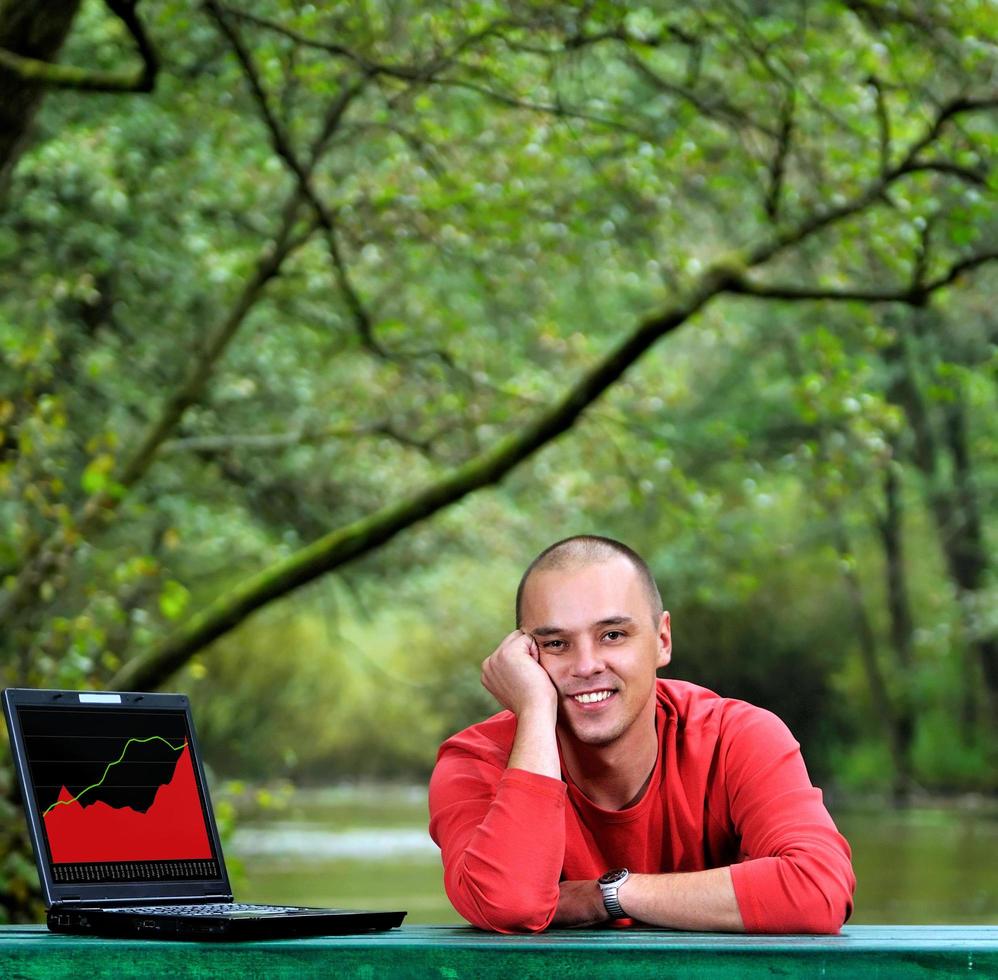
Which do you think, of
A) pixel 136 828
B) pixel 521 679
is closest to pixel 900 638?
pixel 521 679

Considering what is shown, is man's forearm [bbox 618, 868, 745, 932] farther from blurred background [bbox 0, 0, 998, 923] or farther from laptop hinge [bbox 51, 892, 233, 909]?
blurred background [bbox 0, 0, 998, 923]

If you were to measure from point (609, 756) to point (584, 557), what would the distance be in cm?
36

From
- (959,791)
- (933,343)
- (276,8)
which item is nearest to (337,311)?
(276,8)

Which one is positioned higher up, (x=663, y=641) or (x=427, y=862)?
(x=663, y=641)

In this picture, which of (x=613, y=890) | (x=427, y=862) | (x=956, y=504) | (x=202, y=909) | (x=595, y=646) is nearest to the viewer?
(x=202, y=909)

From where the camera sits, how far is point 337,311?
1271 cm

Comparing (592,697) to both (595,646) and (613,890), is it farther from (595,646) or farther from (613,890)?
(613,890)

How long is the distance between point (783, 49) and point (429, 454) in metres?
3.17

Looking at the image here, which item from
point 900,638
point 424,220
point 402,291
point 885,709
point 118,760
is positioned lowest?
point 885,709

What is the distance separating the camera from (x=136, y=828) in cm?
288

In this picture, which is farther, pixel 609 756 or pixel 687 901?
pixel 609 756

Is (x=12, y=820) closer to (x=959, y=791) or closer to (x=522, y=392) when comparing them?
(x=522, y=392)

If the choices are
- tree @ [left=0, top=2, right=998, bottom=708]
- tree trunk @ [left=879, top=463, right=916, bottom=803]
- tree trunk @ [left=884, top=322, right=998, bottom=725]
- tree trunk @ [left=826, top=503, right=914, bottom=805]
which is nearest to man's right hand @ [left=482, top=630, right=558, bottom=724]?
tree @ [left=0, top=2, right=998, bottom=708]

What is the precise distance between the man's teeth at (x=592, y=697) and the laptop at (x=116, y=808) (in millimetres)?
678
